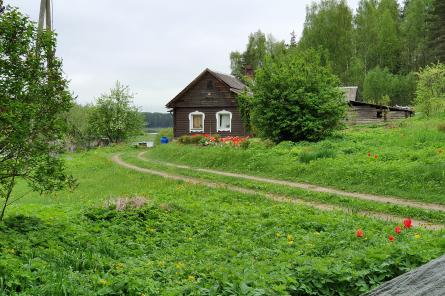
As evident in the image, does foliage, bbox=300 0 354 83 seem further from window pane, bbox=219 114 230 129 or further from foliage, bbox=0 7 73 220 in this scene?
foliage, bbox=0 7 73 220

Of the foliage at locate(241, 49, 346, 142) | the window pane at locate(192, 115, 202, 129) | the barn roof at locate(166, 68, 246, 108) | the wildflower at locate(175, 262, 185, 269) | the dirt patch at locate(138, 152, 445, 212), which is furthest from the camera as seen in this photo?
the window pane at locate(192, 115, 202, 129)

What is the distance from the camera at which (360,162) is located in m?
14.3

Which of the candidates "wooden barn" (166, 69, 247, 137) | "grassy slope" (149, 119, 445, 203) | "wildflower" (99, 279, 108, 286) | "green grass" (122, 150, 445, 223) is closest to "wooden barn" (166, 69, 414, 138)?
"wooden barn" (166, 69, 247, 137)

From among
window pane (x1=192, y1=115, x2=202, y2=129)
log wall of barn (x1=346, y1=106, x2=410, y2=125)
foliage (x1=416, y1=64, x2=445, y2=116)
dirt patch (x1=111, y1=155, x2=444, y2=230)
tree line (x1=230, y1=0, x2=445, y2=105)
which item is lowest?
dirt patch (x1=111, y1=155, x2=444, y2=230)

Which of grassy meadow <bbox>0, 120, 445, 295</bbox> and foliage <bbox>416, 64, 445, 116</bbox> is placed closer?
grassy meadow <bbox>0, 120, 445, 295</bbox>

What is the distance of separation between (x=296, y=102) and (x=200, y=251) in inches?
576

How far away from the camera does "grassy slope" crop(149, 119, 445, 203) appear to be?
1198 centimetres

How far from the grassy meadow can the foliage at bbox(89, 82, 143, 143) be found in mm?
30270

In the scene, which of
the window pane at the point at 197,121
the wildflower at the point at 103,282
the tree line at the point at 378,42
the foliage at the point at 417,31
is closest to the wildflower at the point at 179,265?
the wildflower at the point at 103,282

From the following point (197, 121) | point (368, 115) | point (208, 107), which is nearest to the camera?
point (208, 107)

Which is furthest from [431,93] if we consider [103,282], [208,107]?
[103,282]

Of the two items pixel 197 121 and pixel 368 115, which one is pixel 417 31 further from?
pixel 197 121

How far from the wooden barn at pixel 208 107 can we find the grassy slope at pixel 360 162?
42.0 feet

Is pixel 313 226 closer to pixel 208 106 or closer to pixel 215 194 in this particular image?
pixel 215 194
